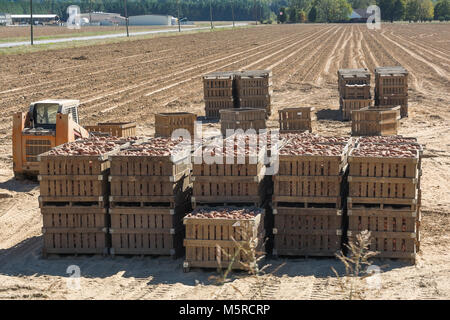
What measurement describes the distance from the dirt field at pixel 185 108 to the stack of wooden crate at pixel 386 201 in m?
0.47

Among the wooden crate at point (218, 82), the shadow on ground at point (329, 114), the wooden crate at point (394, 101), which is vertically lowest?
the shadow on ground at point (329, 114)

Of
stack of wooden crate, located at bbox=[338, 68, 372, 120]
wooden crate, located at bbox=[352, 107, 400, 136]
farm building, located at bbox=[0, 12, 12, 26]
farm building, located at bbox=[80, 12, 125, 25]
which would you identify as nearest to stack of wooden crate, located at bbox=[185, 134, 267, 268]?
wooden crate, located at bbox=[352, 107, 400, 136]

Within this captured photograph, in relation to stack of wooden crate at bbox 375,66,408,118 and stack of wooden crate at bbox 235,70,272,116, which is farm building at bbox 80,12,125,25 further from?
stack of wooden crate at bbox 375,66,408,118

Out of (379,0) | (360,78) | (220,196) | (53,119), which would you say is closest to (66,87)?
(360,78)

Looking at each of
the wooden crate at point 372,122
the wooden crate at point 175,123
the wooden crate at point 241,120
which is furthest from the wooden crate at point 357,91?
the wooden crate at point 175,123

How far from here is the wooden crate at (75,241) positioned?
14586mm

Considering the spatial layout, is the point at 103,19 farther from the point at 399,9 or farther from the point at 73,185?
the point at 73,185

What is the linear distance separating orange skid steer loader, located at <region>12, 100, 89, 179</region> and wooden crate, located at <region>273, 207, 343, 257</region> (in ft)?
24.2

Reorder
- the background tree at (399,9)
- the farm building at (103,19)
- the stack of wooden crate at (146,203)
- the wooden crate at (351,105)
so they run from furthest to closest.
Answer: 1. the farm building at (103,19)
2. the background tree at (399,9)
3. the wooden crate at (351,105)
4. the stack of wooden crate at (146,203)

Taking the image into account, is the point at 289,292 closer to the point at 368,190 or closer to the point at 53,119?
the point at 368,190

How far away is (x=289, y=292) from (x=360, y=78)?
63.1ft

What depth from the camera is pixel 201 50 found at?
68.6 m

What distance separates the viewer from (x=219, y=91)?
100 feet

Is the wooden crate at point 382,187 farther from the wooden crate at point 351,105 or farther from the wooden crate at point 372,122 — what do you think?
the wooden crate at point 351,105
